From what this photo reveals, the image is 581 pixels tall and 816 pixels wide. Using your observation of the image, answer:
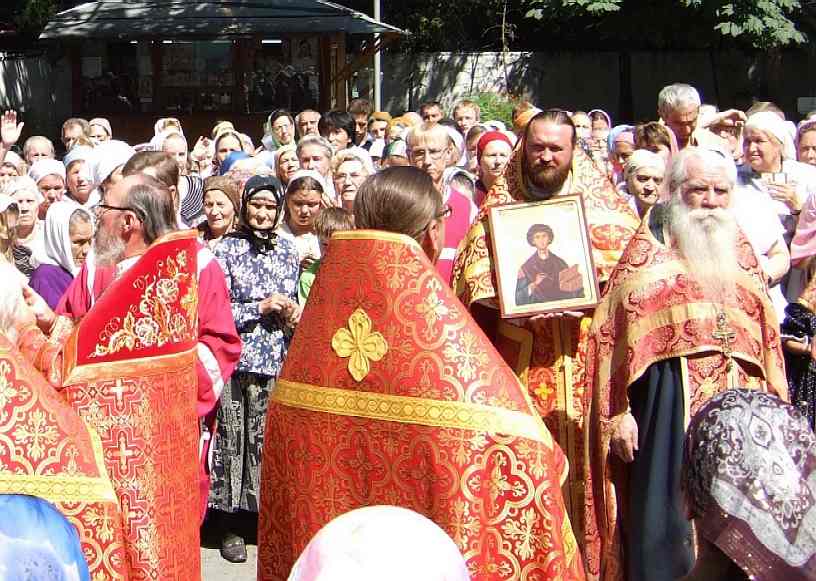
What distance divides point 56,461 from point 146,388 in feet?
1.82

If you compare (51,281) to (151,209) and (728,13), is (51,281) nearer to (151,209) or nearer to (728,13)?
(151,209)

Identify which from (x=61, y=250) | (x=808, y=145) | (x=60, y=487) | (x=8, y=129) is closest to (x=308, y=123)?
(x=8, y=129)

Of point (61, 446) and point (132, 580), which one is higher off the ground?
point (61, 446)

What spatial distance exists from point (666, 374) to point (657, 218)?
61 cm

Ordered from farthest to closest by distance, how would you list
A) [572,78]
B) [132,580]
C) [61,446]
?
1. [572,78]
2. [132,580]
3. [61,446]

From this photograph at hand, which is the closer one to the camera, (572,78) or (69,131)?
(69,131)

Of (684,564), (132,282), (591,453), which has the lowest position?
(684,564)

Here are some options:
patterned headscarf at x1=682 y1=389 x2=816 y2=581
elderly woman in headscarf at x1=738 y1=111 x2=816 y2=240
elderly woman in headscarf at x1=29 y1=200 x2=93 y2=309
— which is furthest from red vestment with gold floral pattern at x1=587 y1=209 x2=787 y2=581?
elderly woman in headscarf at x1=29 y1=200 x2=93 y2=309

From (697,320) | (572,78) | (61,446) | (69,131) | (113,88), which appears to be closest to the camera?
(61,446)

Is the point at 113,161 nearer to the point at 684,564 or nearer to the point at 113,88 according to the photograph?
the point at 684,564

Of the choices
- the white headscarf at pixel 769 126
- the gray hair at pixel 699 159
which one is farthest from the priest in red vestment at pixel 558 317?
the white headscarf at pixel 769 126

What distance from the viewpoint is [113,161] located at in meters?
8.85

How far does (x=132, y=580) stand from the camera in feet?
15.3

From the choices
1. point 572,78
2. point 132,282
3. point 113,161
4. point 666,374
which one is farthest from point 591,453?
point 572,78
